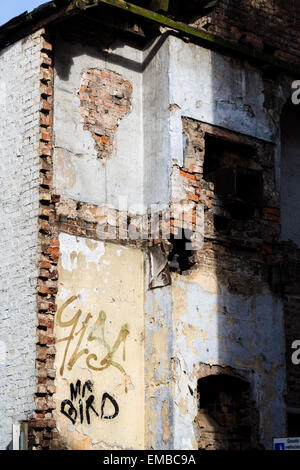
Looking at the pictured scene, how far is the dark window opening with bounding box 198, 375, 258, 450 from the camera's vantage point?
37.1ft

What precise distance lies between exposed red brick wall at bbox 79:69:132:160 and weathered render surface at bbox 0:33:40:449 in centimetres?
74

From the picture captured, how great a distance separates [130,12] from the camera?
11383 mm

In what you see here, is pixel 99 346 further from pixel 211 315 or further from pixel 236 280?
pixel 236 280

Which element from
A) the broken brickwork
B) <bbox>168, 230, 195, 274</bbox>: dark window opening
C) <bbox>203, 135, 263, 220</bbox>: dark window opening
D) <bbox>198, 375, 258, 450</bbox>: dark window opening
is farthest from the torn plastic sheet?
<bbox>198, 375, 258, 450</bbox>: dark window opening

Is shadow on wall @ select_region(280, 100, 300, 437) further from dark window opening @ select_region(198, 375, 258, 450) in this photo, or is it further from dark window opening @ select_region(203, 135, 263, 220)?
dark window opening @ select_region(203, 135, 263, 220)

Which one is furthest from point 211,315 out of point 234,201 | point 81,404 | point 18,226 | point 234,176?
point 18,226

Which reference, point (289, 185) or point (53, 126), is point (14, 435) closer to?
point (53, 126)

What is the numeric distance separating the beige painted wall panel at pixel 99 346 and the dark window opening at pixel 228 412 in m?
0.93

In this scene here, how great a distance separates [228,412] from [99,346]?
1943mm

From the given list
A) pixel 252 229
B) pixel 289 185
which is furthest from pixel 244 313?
pixel 289 185

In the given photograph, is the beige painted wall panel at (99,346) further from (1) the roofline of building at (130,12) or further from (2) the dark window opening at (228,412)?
(1) the roofline of building at (130,12)

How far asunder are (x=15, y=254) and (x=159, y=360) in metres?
2.09

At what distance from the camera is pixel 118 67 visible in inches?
466

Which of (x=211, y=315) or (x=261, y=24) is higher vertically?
(x=261, y=24)
